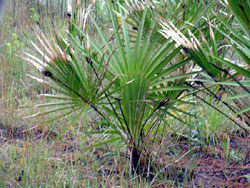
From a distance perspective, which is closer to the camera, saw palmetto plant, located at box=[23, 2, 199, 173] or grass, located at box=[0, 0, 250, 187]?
saw palmetto plant, located at box=[23, 2, 199, 173]

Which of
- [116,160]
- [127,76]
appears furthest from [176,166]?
[127,76]

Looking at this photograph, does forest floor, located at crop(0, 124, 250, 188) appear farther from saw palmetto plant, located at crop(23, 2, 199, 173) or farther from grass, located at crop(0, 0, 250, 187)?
saw palmetto plant, located at crop(23, 2, 199, 173)

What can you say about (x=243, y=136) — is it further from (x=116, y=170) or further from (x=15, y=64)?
(x=15, y=64)

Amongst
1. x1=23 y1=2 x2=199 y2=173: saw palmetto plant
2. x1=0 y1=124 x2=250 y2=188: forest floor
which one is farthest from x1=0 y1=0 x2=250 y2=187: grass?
x1=23 y1=2 x2=199 y2=173: saw palmetto plant

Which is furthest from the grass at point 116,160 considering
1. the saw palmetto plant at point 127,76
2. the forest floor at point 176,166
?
the saw palmetto plant at point 127,76

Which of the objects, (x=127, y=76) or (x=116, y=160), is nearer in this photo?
(x=127, y=76)

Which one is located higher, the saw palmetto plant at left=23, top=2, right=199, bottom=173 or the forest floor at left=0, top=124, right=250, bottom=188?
the saw palmetto plant at left=23, top=2, right=199, bottom=173

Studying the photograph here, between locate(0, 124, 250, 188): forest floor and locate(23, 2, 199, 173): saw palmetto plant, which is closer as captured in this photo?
locate(23, 2, 199, 173): saw palmetto plant

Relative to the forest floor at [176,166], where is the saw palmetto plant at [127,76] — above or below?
above

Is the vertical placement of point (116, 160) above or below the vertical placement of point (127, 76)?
below

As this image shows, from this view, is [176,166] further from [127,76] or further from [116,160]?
[127,76]

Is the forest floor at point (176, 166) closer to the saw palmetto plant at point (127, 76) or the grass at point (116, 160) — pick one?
the grass at point (116, 160)

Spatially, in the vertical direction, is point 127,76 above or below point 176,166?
above

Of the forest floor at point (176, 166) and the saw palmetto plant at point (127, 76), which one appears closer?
the saw palmetto plant at point (127, 76)
